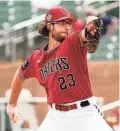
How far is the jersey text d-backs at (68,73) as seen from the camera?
4465 mm

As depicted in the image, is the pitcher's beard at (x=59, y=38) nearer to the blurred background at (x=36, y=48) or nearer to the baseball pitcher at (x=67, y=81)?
the baseball pitcher at (x=67, y=81)

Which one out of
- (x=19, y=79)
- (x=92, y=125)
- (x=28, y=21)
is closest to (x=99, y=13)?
(x=28, y=21)

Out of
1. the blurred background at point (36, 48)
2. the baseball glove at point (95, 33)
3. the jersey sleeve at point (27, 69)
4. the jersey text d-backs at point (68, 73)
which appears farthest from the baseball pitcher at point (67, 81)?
the blurred background at point (36, 48)

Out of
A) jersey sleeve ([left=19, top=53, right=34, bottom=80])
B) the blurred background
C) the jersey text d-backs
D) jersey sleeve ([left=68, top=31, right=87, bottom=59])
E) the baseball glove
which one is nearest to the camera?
the baseball glove

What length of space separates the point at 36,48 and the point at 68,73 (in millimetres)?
5165

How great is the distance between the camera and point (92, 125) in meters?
4.44

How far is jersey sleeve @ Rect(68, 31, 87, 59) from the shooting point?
14.3ft

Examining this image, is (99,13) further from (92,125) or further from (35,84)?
(92,125)

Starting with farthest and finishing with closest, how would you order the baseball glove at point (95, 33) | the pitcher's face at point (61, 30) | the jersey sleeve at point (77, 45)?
1. the pitcher's face at point (61, 30)
2. the jersey sleeve at point (77, 45)
3. the baseball glove at point (95, 33)

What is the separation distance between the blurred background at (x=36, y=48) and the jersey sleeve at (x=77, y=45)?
298cm

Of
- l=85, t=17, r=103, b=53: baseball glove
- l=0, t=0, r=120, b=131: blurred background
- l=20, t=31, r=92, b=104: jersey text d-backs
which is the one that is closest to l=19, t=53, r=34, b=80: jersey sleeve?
l=20, t=31, r=92, b=104: jersey text d-backs

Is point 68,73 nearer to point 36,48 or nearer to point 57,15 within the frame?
point 57,15

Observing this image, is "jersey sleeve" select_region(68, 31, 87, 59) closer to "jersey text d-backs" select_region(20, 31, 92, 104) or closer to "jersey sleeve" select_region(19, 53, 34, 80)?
"jersey text d-backs" select_region(20, 31, 92, 104)

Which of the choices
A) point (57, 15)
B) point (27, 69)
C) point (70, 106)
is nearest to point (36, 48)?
point (27, 69)
